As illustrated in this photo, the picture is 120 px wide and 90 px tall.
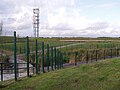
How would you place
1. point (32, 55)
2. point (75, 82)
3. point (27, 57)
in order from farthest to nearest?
point (32, 55)
point (27, 57)
point (75, 82)

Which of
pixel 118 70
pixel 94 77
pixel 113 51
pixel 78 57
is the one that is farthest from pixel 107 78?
pixel 113 51

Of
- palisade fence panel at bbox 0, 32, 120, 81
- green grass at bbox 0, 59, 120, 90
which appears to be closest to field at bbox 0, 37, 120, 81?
palisade fence panel at bbox 0, 32, 120, 81

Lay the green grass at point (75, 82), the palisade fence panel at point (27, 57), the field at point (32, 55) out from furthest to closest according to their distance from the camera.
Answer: the field at point (32, 55), the palisade fence panel at point (27, 57), the green grass at point (75, 82)

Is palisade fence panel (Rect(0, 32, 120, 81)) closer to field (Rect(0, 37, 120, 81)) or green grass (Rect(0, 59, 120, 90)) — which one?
field (Rect(0, 37, 120, 81))

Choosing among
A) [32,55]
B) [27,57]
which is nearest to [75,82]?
[27,57]

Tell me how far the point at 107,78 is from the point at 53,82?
6.38 ft

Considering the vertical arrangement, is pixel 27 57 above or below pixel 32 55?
above

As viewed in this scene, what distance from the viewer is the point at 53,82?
12.3 meters

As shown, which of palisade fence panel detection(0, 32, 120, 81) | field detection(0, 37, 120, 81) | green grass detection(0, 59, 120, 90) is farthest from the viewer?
field detection(0, 37, 120, 81)

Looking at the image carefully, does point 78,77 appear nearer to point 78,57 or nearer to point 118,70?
point 118,70

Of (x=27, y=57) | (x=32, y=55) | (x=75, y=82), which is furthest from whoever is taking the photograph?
(x=32, y=55)

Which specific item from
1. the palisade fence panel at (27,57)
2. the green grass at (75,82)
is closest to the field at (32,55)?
the palisade fence panel at (27,57)

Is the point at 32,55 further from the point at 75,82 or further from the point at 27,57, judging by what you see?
the point at 75,82

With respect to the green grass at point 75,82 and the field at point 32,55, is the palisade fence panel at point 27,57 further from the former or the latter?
the green grass at point 75,82
